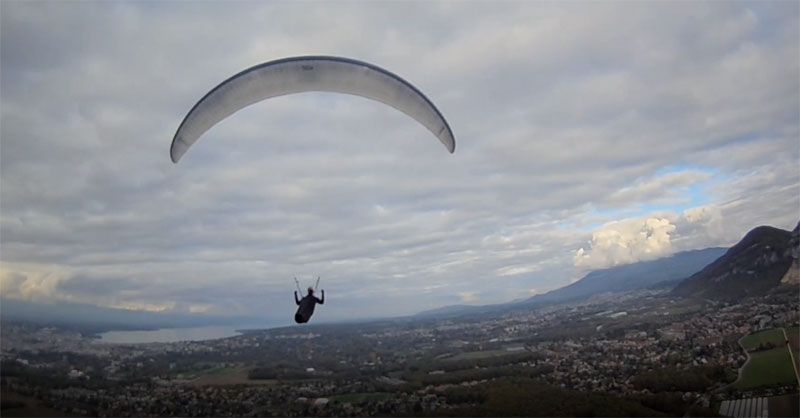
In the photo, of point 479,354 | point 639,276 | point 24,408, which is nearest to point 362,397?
point 479,354

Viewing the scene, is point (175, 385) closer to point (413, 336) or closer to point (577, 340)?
point (413, 336)

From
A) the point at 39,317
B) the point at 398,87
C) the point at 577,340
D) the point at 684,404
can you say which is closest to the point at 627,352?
the point at 577,340

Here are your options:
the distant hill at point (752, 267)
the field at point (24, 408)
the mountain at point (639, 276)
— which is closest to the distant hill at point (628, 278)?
the mountain at point (639, 276)

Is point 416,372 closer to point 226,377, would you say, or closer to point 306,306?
point 226,377

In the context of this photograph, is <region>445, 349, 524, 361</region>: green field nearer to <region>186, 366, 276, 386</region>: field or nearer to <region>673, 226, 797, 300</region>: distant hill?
<region>186, 366, 276, 386</region>: field

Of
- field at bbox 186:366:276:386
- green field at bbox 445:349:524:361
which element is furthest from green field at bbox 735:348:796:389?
field at bbox 186:366:276:386
